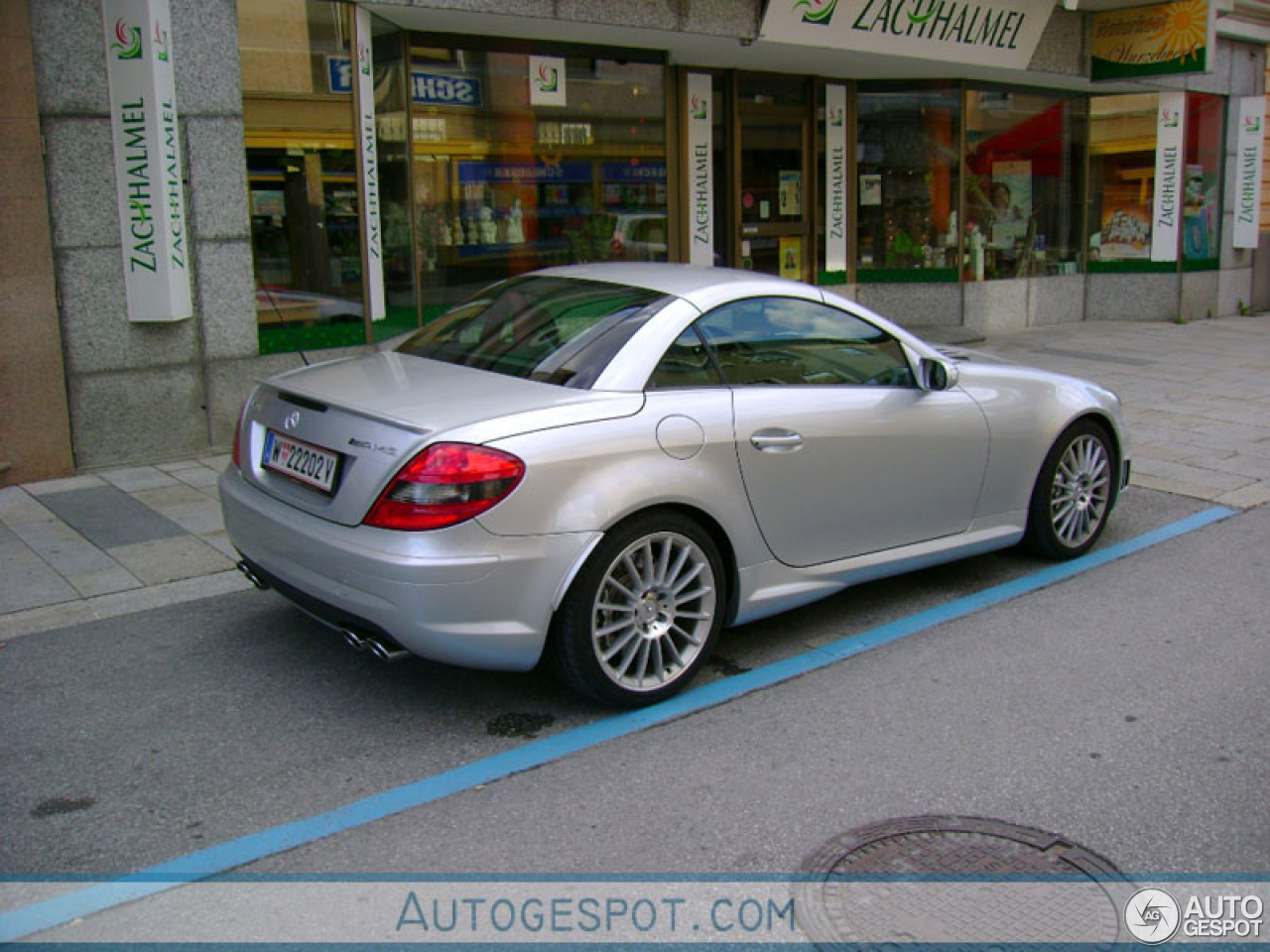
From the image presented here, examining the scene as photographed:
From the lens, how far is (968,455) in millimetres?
5566

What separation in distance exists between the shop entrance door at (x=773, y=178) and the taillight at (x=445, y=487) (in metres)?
9.55

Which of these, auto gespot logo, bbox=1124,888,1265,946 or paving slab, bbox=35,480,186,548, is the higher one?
paving slab, bbox=35,480,186,548

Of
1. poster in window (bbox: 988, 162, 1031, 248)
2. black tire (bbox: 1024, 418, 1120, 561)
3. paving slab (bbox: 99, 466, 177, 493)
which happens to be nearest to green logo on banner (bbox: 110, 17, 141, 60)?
paving slab (bbox: 99, 466, 177, 493)

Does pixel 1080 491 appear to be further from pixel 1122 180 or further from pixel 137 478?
pixel 1122 180

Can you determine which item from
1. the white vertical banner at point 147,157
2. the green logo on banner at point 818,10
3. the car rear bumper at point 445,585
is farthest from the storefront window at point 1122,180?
the car rear bumper at point 445,585

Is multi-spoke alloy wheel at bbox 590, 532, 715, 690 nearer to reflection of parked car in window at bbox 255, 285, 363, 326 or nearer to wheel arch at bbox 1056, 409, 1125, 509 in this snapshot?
wheel arch at bbox 1056, 409, 1125, 509

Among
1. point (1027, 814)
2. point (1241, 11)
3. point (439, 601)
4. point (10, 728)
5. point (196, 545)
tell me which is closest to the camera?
point (1027, 814)

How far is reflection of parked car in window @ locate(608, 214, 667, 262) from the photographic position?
1204cm

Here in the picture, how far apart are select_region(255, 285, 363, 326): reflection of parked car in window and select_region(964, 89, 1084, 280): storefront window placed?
8.40m

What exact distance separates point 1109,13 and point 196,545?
12.5 metres

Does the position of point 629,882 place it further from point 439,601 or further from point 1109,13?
point 1109,13

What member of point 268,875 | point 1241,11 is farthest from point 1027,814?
point 1241,11

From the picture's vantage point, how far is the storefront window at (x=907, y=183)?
1434 cm

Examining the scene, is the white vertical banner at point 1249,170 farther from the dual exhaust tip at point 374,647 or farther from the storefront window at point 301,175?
the dual exhaust tip at point 374,647
